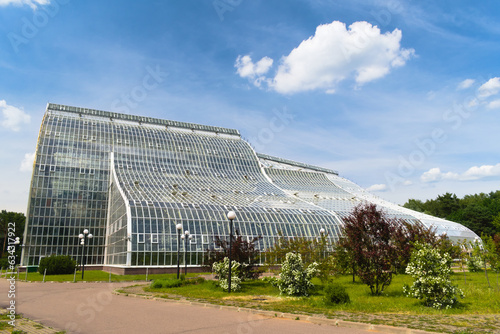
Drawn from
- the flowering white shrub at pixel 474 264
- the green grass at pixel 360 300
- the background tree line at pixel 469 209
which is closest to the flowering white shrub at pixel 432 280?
the green grass at pixel 360 300

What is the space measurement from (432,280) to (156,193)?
3510 cm

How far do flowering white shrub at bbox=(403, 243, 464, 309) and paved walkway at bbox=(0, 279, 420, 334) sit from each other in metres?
5.57

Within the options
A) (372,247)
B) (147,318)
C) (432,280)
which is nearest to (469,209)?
(372,247)

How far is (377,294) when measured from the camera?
17.8 m

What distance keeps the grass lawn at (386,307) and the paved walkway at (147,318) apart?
157cm

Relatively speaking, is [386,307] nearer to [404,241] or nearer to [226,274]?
[226,274]

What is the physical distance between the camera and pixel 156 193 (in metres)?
44.0

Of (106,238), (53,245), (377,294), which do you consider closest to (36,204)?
(53,245)

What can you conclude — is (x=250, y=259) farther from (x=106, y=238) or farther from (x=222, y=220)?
(x=106, y=238)

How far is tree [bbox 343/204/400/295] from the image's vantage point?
17.6 metres

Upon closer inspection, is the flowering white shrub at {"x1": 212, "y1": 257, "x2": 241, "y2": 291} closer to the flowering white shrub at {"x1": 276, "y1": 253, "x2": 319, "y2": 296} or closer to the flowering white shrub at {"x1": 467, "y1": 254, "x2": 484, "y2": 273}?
the flowering white shrub at {"x1": 276, "y1": 253, "x2": 319, "y2": 296}

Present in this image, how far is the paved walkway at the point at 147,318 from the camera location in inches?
419

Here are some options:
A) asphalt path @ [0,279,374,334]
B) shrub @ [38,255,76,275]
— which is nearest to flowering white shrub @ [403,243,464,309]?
asphalt path @ [0,279,374,334]

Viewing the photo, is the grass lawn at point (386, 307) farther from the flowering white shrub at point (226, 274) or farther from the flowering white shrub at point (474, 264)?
the flowering white shrub at point (474, 264)
